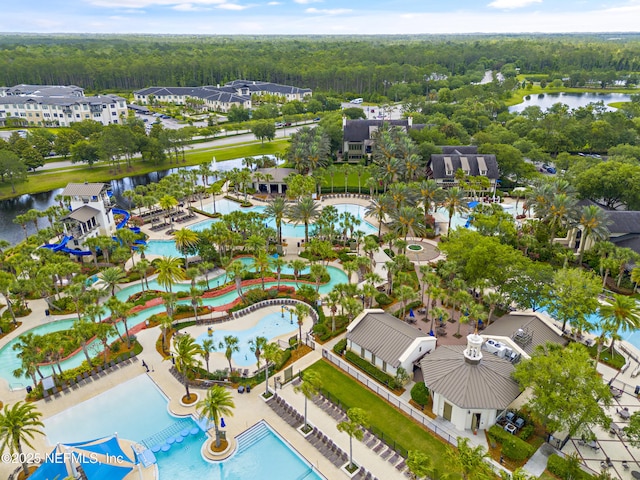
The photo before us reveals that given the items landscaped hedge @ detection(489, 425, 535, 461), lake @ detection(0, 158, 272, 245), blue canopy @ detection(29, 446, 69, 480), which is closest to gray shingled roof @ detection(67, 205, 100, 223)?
lake @ detection(0, 158, 272, 245)

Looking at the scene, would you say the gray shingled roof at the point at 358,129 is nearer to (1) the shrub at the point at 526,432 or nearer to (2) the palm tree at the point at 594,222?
(2) the palm tree at the point at 594,222

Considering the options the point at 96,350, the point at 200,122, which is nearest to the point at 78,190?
the point at 96,350

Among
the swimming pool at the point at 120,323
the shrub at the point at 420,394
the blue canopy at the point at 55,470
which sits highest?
the blue canopy at the point at 55,470

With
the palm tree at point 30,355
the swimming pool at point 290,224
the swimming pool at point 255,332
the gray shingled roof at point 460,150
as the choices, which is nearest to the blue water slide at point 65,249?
the swimming pool at point 290,224

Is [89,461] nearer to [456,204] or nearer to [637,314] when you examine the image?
[637,314]

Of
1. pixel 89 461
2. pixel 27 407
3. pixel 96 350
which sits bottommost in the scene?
pixel 96 350

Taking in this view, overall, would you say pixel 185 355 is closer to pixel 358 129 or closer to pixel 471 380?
pixel 471 380
